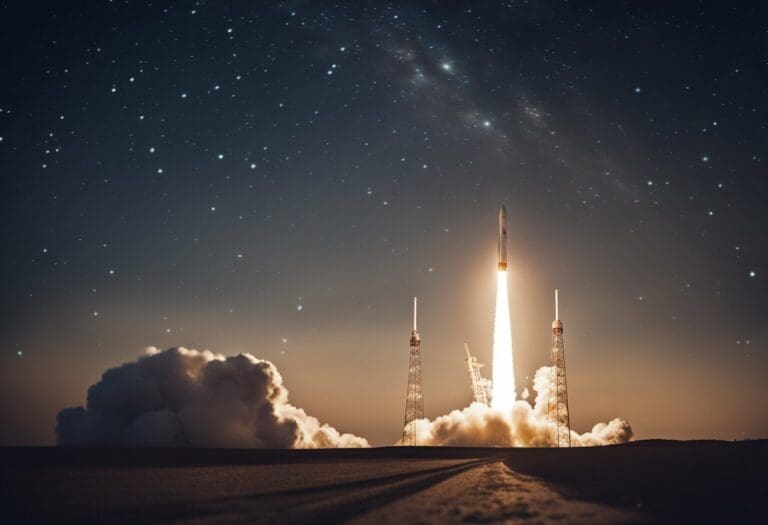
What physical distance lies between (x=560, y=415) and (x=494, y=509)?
51.8 metres

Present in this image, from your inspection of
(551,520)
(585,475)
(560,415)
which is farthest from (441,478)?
(560,415)

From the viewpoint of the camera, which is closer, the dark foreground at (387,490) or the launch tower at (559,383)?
the dark foreground at (387,490)

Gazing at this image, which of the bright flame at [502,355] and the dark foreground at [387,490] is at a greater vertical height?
the bright flame at [502,355]

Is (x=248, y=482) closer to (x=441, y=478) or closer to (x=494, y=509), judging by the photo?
(x=441, y=478)

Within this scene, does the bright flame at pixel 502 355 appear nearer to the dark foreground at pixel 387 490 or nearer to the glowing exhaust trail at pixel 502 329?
the glowing exhaust trail at pixel 502 329

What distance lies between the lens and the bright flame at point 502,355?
232 feet

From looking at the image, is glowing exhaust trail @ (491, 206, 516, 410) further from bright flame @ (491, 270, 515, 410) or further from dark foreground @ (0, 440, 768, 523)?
dark foreground @ (0, 440, 768, 523)

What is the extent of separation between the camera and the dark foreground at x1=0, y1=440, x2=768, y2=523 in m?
14.9

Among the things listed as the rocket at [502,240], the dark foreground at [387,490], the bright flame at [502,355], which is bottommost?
the dark foreground at [387,490]

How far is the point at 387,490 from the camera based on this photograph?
2055 cm

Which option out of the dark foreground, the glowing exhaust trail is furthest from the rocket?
the dark foreground

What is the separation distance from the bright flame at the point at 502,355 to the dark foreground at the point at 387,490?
36678 mm

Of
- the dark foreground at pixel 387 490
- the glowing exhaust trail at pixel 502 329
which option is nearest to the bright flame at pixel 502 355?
the glowing exhaust trail at pixel 502 329

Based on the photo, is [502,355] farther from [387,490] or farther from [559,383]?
[387,490]
